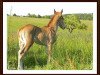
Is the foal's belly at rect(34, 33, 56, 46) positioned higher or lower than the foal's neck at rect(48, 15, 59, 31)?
lower

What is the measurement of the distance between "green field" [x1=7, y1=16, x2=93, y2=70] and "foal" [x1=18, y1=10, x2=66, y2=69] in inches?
1.0

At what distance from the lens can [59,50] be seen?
2324mm

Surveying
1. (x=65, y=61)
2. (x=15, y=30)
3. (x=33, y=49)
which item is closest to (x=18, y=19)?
(x=15, y=30)

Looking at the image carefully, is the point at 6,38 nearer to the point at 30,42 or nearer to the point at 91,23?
the point at 30,42

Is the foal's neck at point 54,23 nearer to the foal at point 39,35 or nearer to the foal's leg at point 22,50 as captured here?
the foal at point 39,35

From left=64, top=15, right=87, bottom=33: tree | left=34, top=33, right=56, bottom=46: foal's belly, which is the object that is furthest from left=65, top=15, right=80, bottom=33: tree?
left=34, top=33, right=56, bottom=46: foal's belly

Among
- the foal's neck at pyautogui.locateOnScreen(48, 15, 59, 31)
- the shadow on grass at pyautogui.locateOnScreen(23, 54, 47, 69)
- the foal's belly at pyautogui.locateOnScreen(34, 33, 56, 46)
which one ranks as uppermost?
the foal's neck at pyautogui.locateOnScreen(48, 15, 59, 31)

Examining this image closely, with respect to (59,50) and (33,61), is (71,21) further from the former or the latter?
(33,61)

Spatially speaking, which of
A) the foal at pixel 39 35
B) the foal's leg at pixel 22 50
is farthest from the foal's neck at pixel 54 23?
the foal's leg at pixel 22 50

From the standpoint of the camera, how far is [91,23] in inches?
Answer: 91.1

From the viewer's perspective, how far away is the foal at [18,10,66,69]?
2.31 meters

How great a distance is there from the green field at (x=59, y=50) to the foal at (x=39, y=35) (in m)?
0.02

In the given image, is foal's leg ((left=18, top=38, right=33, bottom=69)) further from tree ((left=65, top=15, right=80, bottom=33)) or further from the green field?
tree ((left=65, top=15, right=80, bottom=33))

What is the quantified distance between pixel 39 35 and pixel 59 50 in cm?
16
